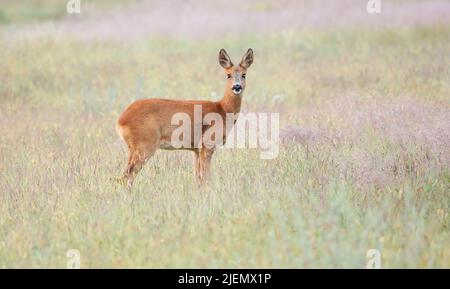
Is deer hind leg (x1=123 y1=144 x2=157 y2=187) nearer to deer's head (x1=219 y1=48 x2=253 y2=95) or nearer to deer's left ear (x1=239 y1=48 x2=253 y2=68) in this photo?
deer's head (x1=219 y1=48 x2=253 y2=95)

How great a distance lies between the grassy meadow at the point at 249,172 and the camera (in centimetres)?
660

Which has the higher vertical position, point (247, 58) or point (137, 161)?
point (247, 58)

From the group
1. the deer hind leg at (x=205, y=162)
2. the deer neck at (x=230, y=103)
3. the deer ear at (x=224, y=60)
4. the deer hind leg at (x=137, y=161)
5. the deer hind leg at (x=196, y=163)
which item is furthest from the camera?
the deer ear at (x=224, y=60)

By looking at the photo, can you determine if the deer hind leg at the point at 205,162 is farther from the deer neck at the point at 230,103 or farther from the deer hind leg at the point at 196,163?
the deer neck at the point at 230,103

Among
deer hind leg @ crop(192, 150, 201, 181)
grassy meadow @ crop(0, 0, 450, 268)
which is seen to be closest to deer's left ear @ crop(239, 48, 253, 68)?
grassy meadow @ crop(0, 0, 450, 268)

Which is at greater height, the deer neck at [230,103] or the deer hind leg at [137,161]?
the deer neck at [230,103]

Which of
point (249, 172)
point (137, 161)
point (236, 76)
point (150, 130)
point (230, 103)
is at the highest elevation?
point (236, 76)

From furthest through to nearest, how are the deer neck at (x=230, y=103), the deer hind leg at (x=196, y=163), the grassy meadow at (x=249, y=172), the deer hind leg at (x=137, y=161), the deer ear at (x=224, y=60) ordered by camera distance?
the deer ear at (x=224, y=60) < the deer neck at (x=230, y=103) < the deer hind leg at (x=196, y=163) < the deer hind leg at (x=137, y=161) < the grassy meadow at (x=249, y=172)

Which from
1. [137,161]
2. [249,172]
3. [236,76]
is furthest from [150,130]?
[236,76]

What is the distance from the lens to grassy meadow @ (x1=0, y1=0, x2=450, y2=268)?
260 inches

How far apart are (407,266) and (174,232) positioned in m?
1.89

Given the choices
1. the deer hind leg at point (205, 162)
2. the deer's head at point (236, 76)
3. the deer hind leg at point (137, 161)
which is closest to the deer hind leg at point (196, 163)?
the deer hind leg at point (205, 162)

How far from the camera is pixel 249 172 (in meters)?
8.74

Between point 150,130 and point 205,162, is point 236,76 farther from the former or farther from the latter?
point 150,130
